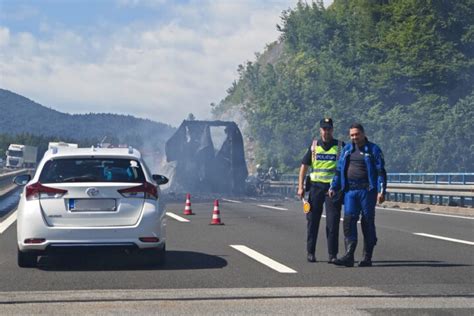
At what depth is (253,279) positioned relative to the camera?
969 centimetres

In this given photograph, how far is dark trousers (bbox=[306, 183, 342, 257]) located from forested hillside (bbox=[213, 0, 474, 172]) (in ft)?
147

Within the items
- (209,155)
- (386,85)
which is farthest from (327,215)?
(386,85)

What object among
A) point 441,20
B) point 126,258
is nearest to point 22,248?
point 126,258

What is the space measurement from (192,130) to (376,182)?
32319 millimetres

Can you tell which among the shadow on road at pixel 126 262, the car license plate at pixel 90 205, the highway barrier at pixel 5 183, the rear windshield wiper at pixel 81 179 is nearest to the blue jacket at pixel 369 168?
the shadow on road at pixel 126 262

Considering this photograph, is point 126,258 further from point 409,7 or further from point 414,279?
point 409,7

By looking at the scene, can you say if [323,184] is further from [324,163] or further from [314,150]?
[314,150]

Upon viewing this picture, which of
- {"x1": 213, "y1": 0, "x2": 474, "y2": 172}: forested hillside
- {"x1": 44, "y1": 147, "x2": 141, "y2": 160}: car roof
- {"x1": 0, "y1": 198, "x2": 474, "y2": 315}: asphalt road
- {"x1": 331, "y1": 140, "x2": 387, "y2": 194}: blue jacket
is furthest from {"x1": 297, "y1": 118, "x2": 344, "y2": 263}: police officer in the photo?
{"x1": 213, "y1": 0, "x2": 474, "y2": 172}: forested hillside

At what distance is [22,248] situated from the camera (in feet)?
35.0

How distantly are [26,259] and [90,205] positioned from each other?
1.06 meters

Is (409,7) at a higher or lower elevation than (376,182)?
higher

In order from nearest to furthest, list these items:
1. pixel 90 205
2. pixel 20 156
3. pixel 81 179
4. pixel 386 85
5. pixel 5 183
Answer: pixel 90 205 → pixel 81 179 → pixel 5 183 → pixel 386 85 → pixel 20 156

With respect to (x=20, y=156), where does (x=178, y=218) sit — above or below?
below

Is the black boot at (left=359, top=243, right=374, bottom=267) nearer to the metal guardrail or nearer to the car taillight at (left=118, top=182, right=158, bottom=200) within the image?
the car taillight at (left=118, top=182, right=158, bottom=200)
